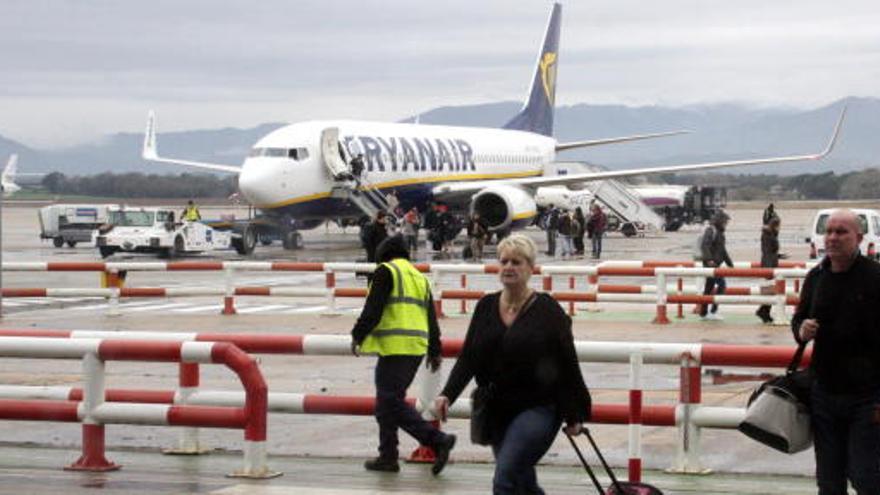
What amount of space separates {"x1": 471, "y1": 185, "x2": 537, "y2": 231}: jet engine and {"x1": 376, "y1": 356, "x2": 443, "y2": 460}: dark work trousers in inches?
1589

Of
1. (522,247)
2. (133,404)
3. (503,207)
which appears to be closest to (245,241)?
(503,207)

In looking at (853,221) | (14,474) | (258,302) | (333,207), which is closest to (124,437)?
(14,474)

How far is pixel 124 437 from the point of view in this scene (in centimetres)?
1350

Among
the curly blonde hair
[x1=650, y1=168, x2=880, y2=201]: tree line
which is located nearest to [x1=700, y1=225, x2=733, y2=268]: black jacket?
the curly blonde hair

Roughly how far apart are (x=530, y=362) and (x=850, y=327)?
162 centimetres

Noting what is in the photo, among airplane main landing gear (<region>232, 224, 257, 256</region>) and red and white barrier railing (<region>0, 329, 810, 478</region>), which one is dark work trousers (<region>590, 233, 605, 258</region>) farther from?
red and white barrier railing (<region>0, 329, 810, 478</region>)

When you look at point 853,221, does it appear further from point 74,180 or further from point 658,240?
point 74,180

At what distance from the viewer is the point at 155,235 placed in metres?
45.8

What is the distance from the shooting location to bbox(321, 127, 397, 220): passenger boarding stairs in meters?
48.4

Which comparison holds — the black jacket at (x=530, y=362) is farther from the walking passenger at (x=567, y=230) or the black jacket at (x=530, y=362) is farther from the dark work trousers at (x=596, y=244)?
the dark work trousers at (x=596, y=244)

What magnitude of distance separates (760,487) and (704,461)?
3.57 feet

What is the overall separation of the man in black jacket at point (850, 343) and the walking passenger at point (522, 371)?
124cm

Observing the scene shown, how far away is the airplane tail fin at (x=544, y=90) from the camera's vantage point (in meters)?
71.5

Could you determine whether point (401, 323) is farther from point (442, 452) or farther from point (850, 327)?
point (850, 327)
